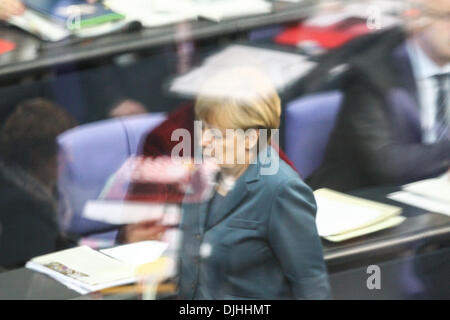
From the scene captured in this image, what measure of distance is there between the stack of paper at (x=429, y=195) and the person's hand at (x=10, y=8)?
1.07 meters

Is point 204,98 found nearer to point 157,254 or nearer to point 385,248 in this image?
point 157,254

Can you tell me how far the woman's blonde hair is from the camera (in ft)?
5.35

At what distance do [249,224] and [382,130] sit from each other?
0.53 meters

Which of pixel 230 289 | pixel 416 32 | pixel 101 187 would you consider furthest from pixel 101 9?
pixel 230 289

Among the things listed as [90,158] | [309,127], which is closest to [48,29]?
[90,158]

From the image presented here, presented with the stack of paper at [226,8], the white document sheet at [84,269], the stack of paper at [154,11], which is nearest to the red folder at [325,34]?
the stack of paper at [226,8]

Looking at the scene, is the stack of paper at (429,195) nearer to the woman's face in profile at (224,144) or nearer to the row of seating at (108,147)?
the row of seating at (108,147)

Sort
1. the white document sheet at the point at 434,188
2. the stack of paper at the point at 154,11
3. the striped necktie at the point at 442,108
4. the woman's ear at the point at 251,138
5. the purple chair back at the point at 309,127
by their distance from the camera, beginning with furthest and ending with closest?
the stack of paper at the point at 154,11
the striped necktie at the point at 442,108
the white document sheet at the point at 434,188
the purple chair back at the point at 309,127
the woman's ear at the point at 251,138

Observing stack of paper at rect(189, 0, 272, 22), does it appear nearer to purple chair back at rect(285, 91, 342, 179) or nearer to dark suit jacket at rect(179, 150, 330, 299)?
purple chair back at rect(285, 91, 342, 179)

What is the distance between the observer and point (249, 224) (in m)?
1.62

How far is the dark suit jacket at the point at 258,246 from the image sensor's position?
162 centimetres

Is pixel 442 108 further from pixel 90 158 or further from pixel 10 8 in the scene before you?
→ pixel 10 8

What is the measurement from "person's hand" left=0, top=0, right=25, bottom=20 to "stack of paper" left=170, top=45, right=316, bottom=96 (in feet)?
1.52

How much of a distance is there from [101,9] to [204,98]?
2.61ft
